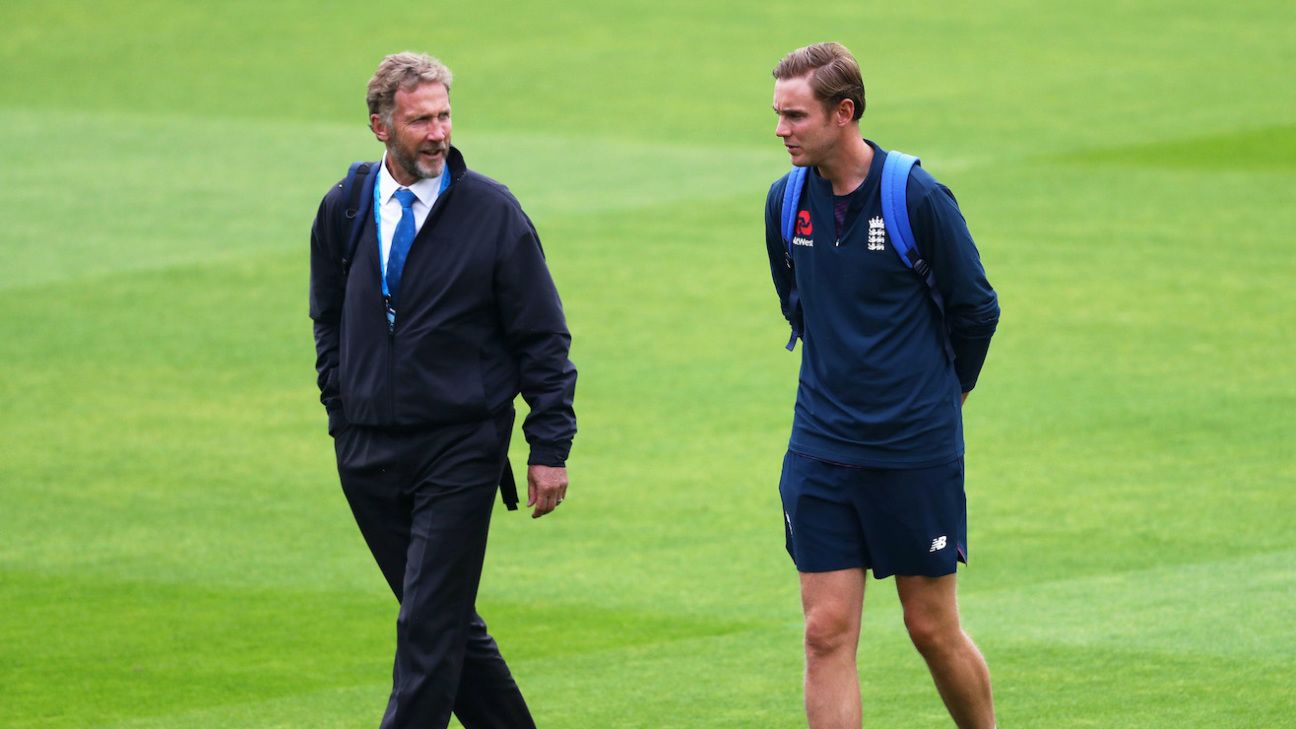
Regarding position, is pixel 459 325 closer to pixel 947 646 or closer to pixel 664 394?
pixel 947 646

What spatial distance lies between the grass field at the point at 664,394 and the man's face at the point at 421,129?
7.99 ft

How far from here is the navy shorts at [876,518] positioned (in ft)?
20.5

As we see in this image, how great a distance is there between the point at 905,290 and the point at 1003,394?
7548 mm

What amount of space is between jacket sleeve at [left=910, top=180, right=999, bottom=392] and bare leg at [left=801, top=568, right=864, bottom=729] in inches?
30.7

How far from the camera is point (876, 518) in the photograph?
627 cm

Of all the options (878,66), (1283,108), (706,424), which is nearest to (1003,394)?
(706,424)

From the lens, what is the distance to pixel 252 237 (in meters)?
19.6

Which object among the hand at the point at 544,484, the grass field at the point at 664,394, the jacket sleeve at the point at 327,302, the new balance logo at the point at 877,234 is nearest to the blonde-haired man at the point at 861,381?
the new balance logo at the point at 877,234

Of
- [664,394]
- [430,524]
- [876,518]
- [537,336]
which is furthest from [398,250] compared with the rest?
[664,394]

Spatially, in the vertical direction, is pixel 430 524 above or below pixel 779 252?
below

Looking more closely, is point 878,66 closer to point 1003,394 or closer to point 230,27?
point 230,27

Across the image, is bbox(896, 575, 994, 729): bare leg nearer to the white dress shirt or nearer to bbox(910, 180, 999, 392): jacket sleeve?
bbox(910, 180, 999, 392): jacket sleeve

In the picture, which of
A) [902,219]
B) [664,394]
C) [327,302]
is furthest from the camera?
[664,394]

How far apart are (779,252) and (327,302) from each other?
53.5 inches
